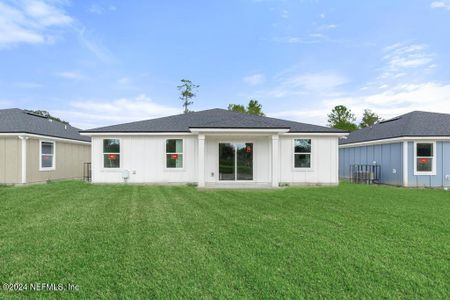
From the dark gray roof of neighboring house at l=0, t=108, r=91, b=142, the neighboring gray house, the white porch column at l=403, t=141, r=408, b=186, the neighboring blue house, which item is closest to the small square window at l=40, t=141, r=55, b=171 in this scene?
the neighboring gray house

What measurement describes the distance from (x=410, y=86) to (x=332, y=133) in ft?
39.7

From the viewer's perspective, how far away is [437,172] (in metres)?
13.8

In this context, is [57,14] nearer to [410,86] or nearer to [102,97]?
[102,97]

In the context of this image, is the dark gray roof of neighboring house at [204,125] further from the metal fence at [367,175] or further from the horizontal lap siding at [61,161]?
the metal fence at [367,175]

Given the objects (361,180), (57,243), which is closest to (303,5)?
(361,180)

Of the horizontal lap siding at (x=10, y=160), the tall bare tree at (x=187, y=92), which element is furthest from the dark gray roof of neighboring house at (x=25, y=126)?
the tall bare tree at (x=187, y=92)

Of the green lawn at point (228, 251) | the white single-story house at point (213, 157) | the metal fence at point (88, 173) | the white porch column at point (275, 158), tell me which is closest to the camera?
the green lawn at point (228, 251)

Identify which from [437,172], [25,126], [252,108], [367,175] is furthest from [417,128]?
[252,108]

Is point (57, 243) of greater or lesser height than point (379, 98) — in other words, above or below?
below

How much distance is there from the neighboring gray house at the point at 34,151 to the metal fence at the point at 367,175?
18.3 meters

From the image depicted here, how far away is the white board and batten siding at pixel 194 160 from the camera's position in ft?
44.1

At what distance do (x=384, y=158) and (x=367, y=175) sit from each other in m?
1.36

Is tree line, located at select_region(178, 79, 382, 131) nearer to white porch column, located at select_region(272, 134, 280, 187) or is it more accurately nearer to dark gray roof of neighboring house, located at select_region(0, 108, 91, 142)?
dark gray roof of neighboring house, located at select_region(0, 108, 91, 142)

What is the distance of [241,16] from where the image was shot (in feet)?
52.1
